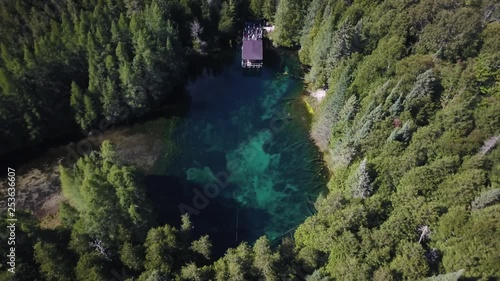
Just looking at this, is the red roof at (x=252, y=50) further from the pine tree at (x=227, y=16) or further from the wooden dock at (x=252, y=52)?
the pine tree at (x=227, y=16)

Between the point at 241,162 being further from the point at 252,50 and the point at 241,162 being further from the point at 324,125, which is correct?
the point at 252,50

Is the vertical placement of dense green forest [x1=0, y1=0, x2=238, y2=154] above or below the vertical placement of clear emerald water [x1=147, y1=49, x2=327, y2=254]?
above

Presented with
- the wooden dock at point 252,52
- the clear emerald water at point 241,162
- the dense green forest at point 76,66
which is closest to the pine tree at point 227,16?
the wooden dock at point 252,52

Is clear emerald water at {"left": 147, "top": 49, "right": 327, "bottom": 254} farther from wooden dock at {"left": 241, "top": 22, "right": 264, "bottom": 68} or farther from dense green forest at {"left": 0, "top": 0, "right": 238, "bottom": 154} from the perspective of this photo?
dense green forest at {"left": 0, "top": 0, "right": 238, "bottom": 154}

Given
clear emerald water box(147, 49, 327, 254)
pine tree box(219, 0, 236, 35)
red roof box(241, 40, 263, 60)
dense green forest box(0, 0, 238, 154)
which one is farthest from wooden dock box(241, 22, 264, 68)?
dense green forest box(0, 0, 238, 154)

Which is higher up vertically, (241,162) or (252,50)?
(252,50)

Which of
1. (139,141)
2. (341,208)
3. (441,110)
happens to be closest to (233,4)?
(139,141)

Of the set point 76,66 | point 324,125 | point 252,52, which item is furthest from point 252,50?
point 76,66

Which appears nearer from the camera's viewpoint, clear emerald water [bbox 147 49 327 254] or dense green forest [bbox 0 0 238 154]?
clear emerald water [bbox 147 49 327 254]
